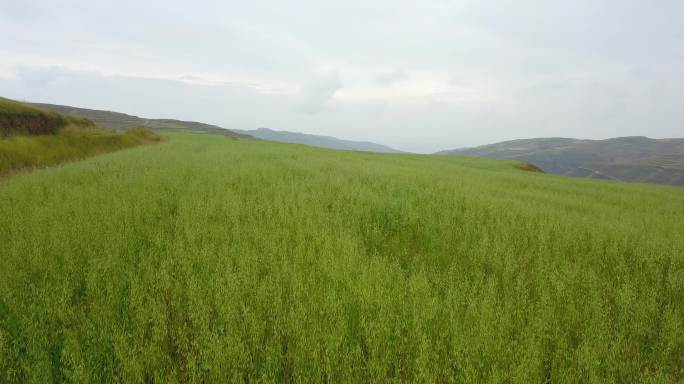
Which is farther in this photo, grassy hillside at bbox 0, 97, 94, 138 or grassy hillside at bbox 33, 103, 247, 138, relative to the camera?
grassy hillside at bbox 33, 103, 247, 138

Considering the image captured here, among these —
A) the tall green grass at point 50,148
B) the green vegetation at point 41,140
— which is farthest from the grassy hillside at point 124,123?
the tall green grass at point 50,148

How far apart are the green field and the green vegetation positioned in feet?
36.4

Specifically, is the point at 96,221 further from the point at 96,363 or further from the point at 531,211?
the point at 531,211

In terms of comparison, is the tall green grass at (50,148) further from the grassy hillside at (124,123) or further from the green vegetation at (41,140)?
the grassy hillside at (124,123)

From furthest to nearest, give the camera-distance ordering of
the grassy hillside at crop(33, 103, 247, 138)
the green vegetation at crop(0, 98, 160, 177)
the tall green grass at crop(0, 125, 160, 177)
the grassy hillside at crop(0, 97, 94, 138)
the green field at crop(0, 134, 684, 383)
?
1. the grassy hillside at crop(33, 103, 247, 138)
2. the grassy hillside at crop(0, 97, 94, 138)
3. the green vegetation at crop(0, 98, 160, 177)
4. the tall green grass at crop(0, 125, 160, 177)
5. the green field at crop(0, 134, 684, 383)

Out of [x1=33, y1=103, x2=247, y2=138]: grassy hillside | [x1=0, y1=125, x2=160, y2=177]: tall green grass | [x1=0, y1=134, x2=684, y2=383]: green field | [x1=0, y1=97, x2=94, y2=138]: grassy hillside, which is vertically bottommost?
[x1=0, y1=134, x2=684, y2=383]: green field

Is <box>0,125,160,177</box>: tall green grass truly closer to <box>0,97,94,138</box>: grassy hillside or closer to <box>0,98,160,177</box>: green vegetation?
<box>0,98,160,177</box>: green vegetation

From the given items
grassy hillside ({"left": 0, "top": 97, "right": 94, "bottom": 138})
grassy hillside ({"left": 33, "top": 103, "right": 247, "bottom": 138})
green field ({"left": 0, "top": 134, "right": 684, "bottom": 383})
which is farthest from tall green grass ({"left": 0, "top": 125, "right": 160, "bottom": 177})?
grassy hillside ({"left": 33, "top": 103, "right": 247, "bottom": 138})

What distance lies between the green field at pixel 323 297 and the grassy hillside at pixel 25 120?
19.1 metres

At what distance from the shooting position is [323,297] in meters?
2.80

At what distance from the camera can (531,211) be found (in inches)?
254

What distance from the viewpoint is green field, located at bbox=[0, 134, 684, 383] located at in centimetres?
214

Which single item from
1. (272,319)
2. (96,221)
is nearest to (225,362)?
(272,319)

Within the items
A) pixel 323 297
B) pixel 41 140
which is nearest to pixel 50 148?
pixel 41 140
